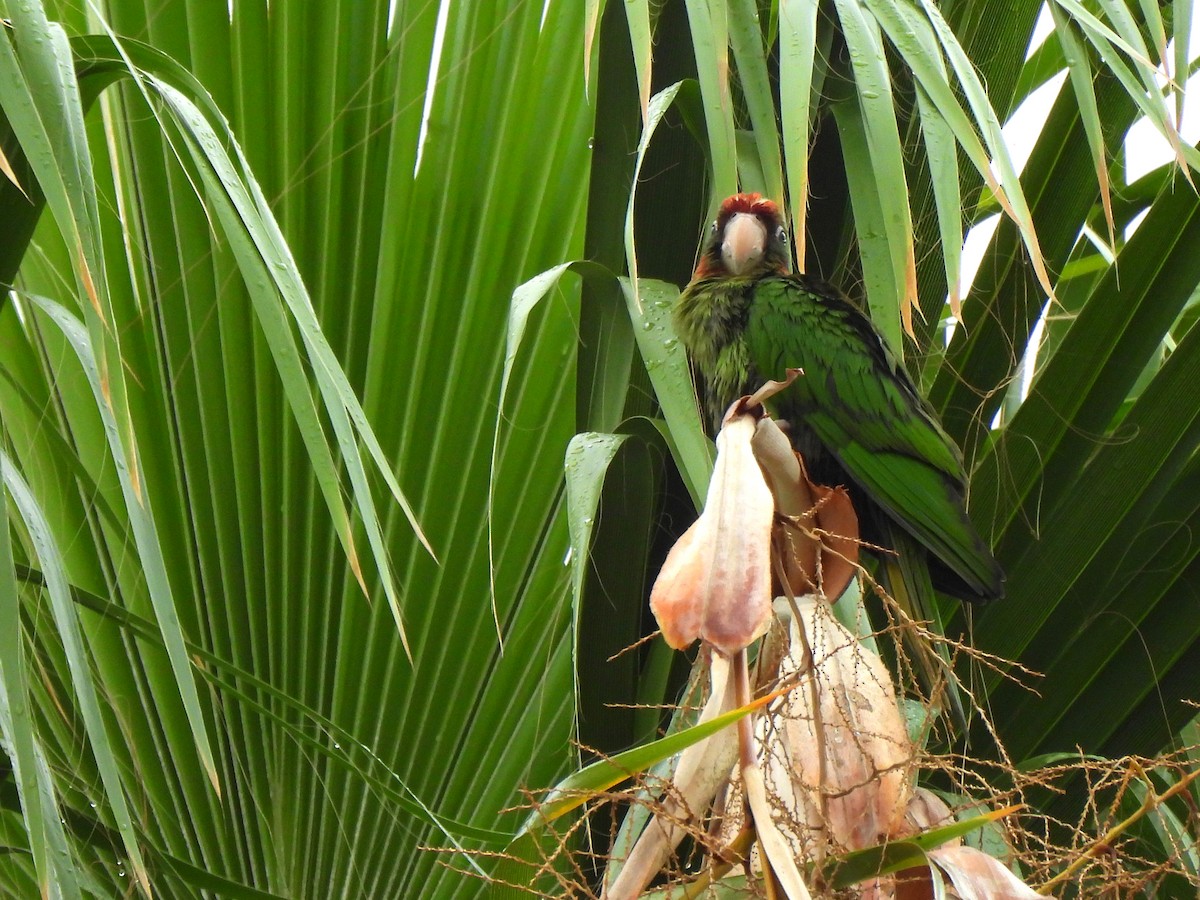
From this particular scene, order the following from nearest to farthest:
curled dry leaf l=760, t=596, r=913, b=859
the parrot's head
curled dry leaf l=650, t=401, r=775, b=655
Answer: curled dry leaf l=650, t=401, r=775, b=655 < curled dry leaf l=760, t=596, r=913, b=859 < the parrot's head

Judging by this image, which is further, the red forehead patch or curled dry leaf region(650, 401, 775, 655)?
the red forehead patch

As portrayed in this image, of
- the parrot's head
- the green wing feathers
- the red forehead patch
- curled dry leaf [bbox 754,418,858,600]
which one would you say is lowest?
the green wing feathers

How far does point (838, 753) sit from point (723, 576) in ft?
0.64

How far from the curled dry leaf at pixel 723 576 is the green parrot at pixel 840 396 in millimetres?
862

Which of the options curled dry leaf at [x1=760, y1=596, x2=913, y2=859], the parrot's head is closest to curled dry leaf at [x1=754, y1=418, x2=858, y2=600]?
curled dry leaf at [x1=760, y1=596, x2=913, y2=859]

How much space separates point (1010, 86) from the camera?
4.63ft

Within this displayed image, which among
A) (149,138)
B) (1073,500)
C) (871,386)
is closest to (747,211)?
(871,386)

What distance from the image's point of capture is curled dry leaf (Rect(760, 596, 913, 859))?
2.19ft

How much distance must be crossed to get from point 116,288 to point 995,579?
110cm

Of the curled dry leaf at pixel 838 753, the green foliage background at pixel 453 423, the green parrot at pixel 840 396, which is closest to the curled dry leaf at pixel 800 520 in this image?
the curled dry leaf at pixel 838 753

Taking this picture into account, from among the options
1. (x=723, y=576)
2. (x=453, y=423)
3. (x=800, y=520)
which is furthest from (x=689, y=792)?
(x=453, y=423)

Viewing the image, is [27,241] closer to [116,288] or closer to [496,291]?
[116,288]

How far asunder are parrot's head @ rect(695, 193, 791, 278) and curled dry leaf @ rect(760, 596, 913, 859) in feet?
4.29

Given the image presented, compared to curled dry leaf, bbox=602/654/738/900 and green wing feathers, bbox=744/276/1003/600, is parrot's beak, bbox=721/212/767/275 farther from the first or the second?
curled dry leaf, bbox=602/654/738/900
